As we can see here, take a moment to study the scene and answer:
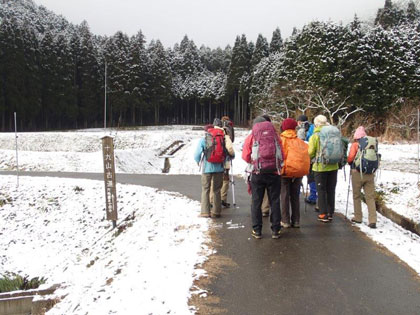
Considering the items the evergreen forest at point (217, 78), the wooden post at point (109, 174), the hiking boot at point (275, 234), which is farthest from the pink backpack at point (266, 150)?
the evergreen forest at point (217, 78)

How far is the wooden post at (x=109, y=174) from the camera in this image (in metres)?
6.99

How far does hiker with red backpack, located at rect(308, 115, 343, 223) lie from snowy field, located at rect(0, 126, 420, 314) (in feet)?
2.80

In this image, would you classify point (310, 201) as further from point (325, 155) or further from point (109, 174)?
point (109, 174)

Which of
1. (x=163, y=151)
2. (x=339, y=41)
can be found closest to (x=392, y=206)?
(x=163, y=151)

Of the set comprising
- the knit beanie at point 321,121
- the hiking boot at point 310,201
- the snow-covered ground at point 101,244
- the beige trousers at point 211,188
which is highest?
the knit beanie at point 321,121

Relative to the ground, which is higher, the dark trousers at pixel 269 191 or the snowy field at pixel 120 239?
the dark trousers at pixel 269 191

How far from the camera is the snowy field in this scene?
12.2 feet

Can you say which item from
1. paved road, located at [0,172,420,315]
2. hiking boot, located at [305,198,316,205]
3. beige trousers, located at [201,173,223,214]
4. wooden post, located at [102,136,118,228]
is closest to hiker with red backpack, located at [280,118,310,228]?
paved road, located at [0,172,420,315]

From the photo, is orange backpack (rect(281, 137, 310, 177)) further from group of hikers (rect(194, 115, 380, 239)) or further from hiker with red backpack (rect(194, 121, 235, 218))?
hiker with red backpack (rect(194, 121, 235, 218))

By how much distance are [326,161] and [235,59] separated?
47898 mm

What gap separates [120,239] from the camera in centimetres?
629

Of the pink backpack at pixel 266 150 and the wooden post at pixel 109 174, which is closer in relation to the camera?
the pink backpack at pixel 266 150

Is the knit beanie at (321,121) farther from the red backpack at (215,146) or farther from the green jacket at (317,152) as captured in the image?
the red backpack at (215,146)

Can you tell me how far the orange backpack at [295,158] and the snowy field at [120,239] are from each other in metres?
1.51
